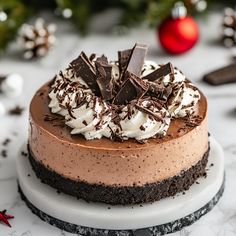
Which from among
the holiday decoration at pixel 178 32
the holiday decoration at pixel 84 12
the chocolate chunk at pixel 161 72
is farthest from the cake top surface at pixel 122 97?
the holiday decoration at pixel 84 12

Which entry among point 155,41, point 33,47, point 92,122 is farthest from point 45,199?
point 155,41

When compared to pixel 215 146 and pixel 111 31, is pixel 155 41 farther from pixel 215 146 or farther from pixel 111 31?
pixel 215 146

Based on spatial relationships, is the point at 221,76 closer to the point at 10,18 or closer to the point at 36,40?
the point at 36,40

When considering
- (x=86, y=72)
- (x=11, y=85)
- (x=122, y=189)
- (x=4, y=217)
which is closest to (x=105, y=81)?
(x=86, y=72)

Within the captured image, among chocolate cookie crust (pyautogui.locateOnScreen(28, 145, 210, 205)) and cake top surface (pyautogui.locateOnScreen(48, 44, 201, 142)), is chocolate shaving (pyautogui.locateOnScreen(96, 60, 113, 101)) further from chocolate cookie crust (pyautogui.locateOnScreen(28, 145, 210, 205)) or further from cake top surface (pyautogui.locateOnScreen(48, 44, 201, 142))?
chocolate cookie crust (pyautogui.locateOnScreen(28, 145, 210, 205))

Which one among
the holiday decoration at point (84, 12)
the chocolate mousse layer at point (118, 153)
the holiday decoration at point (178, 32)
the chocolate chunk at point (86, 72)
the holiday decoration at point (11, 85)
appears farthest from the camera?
the holiday decoration at point (84, 12)

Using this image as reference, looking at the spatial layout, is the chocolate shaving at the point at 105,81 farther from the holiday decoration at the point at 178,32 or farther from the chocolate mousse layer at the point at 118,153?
the holiday decoration at the point at 178,32
